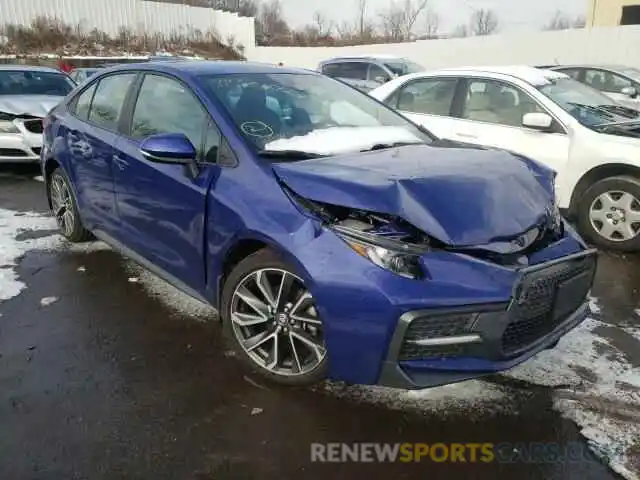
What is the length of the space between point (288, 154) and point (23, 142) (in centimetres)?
636

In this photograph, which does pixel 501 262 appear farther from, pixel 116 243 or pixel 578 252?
pixel 116 243

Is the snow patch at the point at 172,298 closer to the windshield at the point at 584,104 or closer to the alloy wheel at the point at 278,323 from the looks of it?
the alloy wheel at the point at 278,323

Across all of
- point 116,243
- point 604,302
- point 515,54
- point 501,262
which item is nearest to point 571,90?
point 604,302

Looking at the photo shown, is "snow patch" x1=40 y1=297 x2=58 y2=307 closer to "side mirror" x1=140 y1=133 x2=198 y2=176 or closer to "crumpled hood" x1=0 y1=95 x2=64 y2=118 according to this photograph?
"side mirror" x1=140 y1=133 x2=198 y2=176

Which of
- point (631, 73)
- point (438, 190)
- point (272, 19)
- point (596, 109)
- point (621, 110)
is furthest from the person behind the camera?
point (272, 19)

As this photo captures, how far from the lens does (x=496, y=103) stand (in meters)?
6.13

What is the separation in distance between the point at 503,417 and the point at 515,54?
Answer: 24.7 metres

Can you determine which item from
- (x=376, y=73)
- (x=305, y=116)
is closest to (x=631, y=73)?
(x=376, y=73)

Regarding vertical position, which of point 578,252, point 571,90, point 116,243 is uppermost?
point 571,90

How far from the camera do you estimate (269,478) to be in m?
2.44

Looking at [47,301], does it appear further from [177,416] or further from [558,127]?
[558,127]

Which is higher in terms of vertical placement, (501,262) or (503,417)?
(501,262)

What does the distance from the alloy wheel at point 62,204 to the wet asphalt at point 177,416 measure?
1371mm

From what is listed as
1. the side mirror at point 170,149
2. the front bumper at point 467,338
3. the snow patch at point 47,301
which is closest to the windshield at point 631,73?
the front bumper at point 467,338
